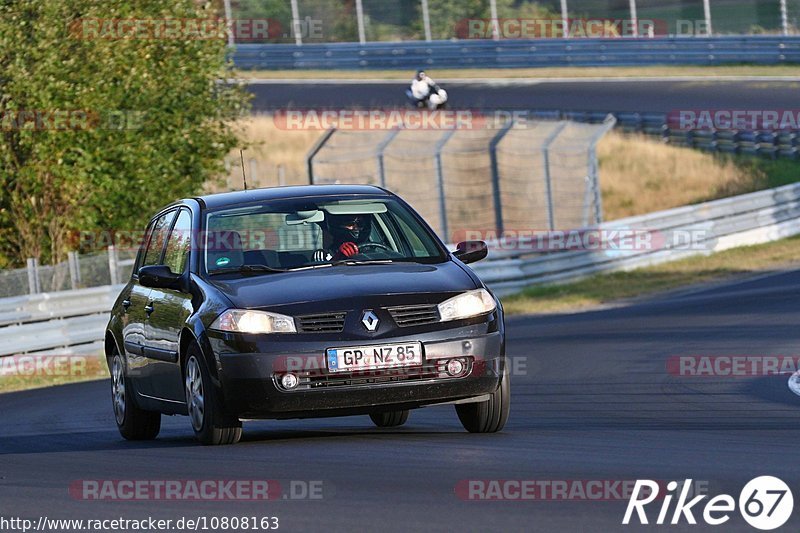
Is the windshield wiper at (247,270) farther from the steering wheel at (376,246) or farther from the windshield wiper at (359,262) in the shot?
the steering wheel at (376,246)

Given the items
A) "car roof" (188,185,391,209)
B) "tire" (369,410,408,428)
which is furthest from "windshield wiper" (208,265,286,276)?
"tire" (369,410,408,428)

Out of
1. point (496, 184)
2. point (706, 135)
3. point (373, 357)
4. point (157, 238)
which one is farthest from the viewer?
point (706, 135)

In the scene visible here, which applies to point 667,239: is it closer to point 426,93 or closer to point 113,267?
point 113,267

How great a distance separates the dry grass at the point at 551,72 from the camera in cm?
4100

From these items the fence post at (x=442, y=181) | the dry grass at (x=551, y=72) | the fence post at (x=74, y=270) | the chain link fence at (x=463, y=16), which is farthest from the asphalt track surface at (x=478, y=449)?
the chain link fence at (x=463, y=16)

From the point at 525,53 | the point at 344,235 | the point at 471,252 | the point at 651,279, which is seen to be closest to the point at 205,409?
the point at 344,235

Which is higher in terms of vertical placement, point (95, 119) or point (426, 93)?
point (95, 119)

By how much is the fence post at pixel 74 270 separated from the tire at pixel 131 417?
9.58 m

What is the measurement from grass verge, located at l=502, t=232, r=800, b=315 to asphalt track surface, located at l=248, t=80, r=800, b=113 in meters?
11.1

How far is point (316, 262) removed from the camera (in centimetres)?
931

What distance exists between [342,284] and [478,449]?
1235 mm

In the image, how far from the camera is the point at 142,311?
10250mm

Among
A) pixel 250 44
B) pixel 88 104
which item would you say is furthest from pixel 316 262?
pixel 250 44

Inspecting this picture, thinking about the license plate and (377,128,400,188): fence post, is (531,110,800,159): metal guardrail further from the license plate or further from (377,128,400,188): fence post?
the license plate
